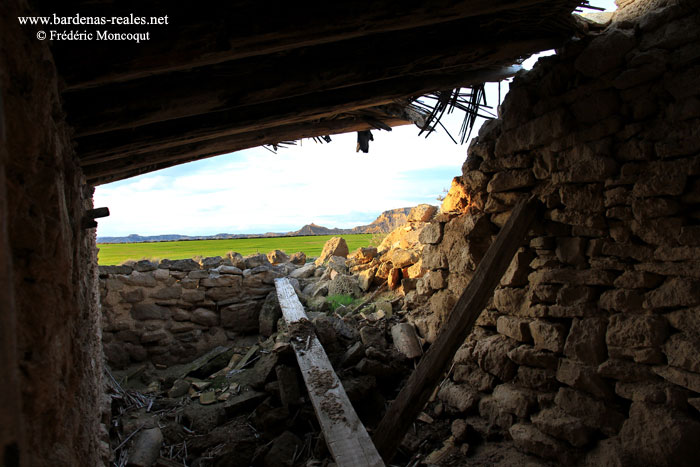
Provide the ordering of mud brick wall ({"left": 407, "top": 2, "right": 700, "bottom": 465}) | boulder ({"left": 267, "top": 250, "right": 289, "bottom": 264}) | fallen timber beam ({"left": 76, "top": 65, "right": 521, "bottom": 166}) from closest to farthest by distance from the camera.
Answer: mud brick wall ({"left": 407, "top": 2, "right": 700, "bottom": 465}) < fallen timber beam ({"left": 76, "top": 65, "right": 521, "bottom": 166}) < boulder ({"left": 267, "top": 250, "right": 289, "bottom": 264})

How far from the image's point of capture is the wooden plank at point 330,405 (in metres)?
2.39

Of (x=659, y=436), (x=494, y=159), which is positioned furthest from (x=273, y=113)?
(x=659, y=436)

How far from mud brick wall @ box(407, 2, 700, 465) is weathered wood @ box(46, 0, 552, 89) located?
1.13 metres

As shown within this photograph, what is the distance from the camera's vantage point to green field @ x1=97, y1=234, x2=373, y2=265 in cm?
629

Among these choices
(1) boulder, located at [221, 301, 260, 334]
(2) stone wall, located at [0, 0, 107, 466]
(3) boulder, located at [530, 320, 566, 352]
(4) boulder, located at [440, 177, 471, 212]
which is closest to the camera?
(2) stone wall, located at [0, 0, 107, 466]

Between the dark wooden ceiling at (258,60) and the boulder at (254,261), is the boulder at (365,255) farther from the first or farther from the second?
the dark wooden ceiling at (258,60)

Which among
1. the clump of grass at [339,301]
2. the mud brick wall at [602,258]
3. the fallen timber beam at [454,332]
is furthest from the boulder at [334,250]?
the fallen timber beam at [454,332]

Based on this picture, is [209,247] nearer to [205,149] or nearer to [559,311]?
[205,149]

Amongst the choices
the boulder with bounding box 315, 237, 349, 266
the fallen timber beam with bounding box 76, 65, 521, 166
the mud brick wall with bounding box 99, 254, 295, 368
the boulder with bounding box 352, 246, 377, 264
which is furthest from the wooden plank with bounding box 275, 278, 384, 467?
the boulder with bounding box 315, 237, 349, 266

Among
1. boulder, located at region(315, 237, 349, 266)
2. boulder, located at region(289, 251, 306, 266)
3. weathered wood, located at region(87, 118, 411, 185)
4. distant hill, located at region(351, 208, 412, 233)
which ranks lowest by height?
boulder, located at region(289, 251, 306, 266)

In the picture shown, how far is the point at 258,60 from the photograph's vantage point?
214 cm

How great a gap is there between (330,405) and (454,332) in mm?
986

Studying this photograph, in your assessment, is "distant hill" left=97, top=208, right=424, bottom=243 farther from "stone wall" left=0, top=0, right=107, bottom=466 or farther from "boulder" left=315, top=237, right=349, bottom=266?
"stone wall" left=0, top=0, right=107, bottom=466

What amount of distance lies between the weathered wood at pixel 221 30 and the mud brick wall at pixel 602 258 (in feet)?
3.70
